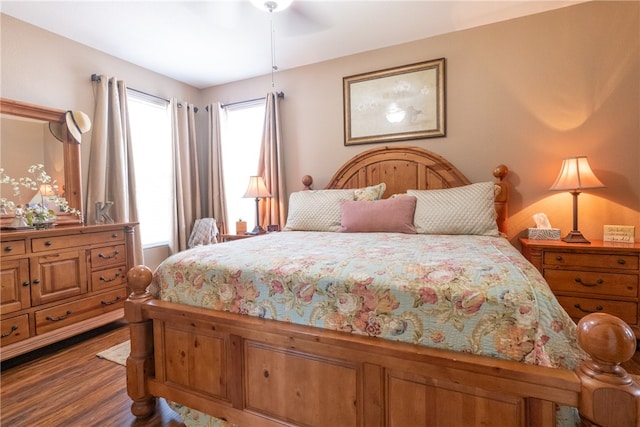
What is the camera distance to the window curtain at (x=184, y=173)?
365cm

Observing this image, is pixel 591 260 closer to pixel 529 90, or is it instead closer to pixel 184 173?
pixel 529 90

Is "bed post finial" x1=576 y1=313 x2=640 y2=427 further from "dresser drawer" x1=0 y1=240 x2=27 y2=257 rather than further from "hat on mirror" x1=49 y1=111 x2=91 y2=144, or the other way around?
"hat on mirror" x1=49 y1=111 x2=91 y2=144

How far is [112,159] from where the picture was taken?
304 cm

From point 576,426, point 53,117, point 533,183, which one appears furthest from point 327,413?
point 53,117

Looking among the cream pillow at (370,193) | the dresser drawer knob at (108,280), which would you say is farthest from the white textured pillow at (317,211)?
the dresser drawer knob at (108,280)

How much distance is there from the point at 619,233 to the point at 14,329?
423 cm

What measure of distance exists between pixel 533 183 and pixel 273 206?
2.50 meters

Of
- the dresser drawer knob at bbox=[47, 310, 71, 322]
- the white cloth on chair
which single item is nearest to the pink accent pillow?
the white cloth on chair

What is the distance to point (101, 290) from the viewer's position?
2604 mm

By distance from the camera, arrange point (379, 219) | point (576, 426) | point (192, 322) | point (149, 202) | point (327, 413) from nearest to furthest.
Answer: point (576, 426) → point (327, 413) → point (192, 322) → point (379, 219) → point (149, 202)

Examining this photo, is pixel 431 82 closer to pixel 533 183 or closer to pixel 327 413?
pixel 533 183

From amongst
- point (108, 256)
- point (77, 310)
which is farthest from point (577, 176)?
point (77, 310)

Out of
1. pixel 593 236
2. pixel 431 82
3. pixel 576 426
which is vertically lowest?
pixel 576 426

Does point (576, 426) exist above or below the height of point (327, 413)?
above
